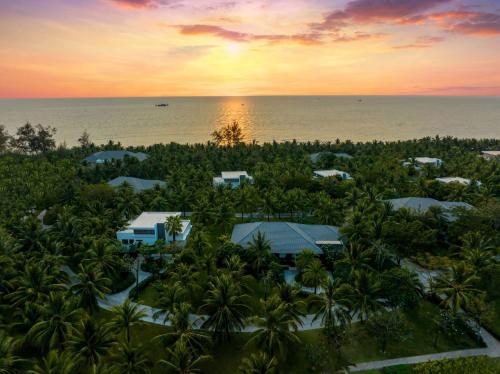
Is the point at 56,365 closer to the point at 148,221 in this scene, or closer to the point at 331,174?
the point at 148,221

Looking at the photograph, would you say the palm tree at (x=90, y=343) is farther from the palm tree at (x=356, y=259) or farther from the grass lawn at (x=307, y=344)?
the palm tree at (x=356, y=259)

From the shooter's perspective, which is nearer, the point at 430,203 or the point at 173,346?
the point at 173,346

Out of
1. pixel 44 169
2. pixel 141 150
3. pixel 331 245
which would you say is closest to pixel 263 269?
pixel 331 245

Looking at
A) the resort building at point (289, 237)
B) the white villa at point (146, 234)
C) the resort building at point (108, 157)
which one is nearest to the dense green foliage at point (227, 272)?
the resort building at point (289, 237)

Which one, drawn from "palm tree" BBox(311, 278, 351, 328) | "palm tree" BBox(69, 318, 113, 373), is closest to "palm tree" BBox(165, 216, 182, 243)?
"palm tree" BBox(69, 318, 113, 373)

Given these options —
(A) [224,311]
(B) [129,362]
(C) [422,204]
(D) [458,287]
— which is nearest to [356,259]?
(D) [458,287]

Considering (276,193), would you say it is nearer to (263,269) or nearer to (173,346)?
(263,269)
